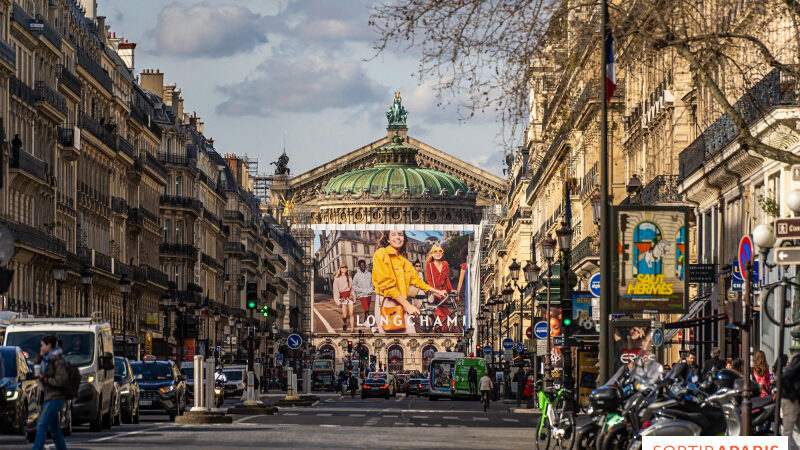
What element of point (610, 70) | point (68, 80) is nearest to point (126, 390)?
point (610, 70)

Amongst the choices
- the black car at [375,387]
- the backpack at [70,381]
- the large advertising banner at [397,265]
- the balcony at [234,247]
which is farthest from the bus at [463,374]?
the large advertising banner at [397,265]

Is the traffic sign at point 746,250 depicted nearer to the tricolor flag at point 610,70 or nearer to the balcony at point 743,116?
the balcony at point 743,116

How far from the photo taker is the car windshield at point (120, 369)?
37.9 meters

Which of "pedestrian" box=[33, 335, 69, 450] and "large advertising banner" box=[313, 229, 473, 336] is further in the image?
"large advertising banner" box=[313, 229, 473, 336]

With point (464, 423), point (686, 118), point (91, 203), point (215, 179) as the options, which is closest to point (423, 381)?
point (215, 179)

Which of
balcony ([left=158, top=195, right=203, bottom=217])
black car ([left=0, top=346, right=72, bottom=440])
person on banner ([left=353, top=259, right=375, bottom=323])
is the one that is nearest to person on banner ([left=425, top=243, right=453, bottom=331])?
person on banner ([left=353, top=259, right=375, bottom=323])

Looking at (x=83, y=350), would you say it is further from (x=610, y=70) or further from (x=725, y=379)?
(x=725, y=379)

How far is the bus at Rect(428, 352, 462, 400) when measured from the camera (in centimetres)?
9006

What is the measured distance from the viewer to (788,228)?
64.1 ft

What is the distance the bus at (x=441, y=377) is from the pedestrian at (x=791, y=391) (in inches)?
2636

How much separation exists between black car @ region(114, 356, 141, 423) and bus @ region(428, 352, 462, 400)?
48008 millimetres

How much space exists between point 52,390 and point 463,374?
68.2 m

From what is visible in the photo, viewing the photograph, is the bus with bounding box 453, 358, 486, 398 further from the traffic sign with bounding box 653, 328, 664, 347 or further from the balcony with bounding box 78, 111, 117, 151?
the traffic sign with bounding box 653, 328, 664, 347

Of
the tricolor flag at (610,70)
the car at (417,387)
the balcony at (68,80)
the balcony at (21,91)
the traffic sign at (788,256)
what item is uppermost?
the balcony at (68,80)
